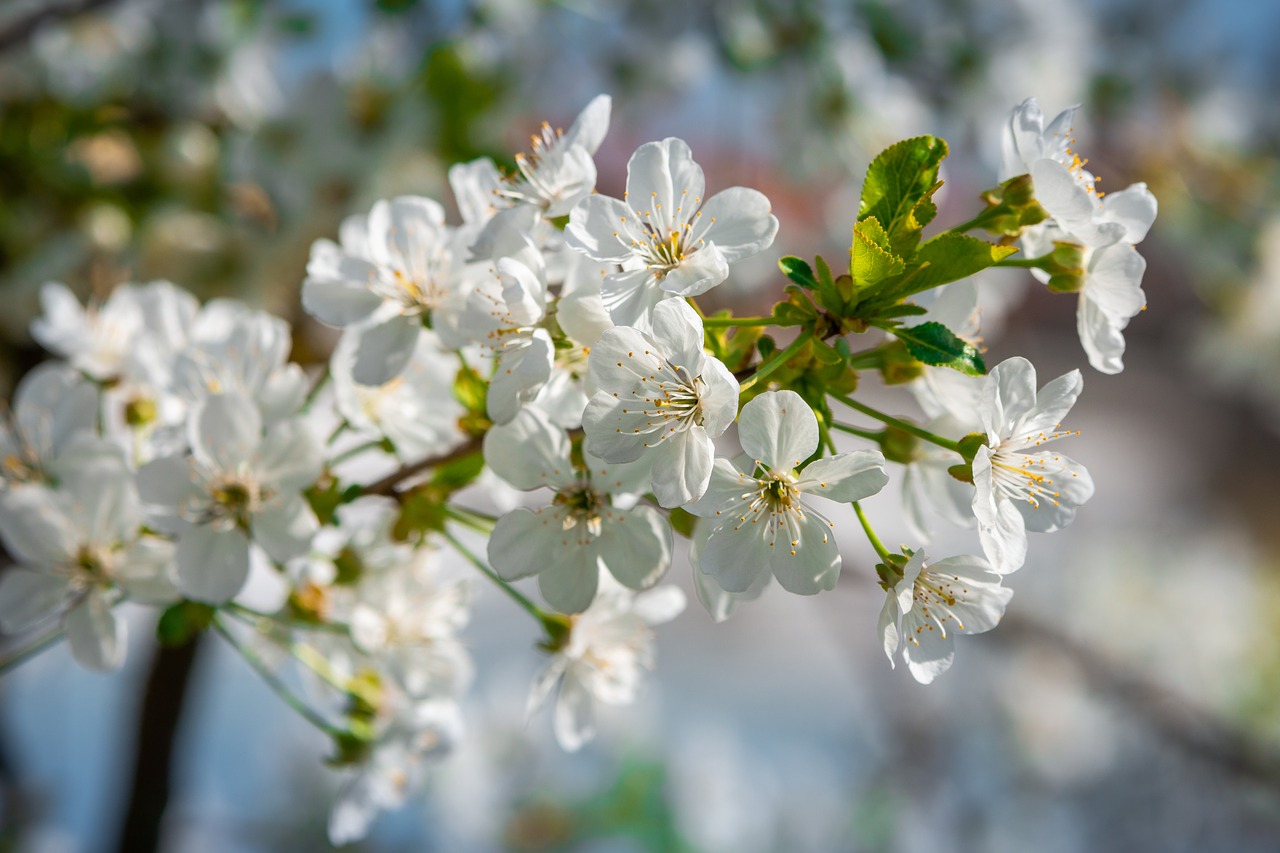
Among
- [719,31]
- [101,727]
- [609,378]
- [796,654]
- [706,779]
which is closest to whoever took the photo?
[609,378]

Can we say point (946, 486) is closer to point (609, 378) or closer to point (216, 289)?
point (609, 378)

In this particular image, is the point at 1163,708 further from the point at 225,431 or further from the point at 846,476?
the point at 225,431

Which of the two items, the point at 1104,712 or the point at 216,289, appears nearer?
the point at 216,289

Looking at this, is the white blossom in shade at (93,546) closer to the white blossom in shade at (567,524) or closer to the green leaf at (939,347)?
the white blossom in shade at (567,524)

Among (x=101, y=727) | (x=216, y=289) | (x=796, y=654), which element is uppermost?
(x=216, y=289)

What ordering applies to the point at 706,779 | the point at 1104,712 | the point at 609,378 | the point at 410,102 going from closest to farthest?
the point at 609,378, the point at 410,102, the point at 706,779, the point at 1104,712

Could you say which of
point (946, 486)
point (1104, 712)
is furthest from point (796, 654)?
point (946, 486)
